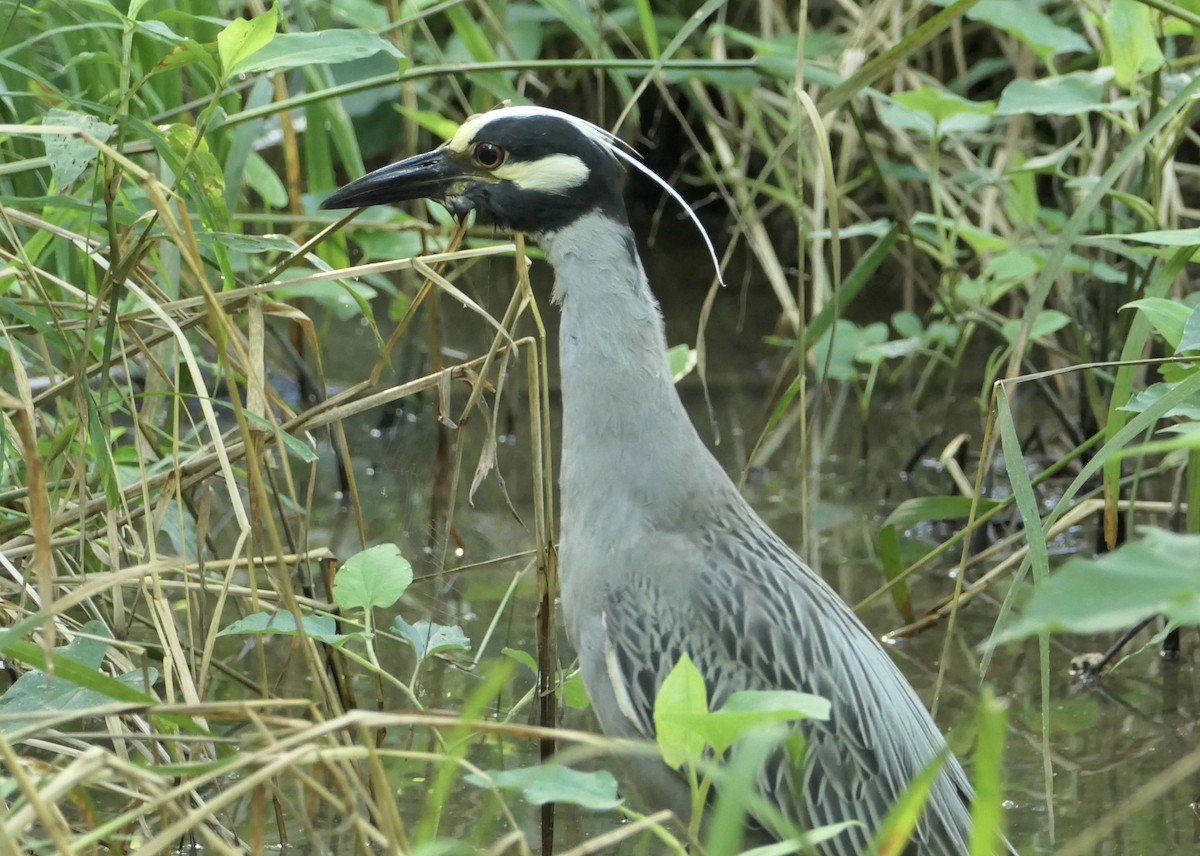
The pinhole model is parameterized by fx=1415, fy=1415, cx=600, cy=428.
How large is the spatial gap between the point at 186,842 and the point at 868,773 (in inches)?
44.7

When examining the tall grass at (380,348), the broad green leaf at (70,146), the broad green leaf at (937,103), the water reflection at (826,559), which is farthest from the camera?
the broad green leaf at (937,103)

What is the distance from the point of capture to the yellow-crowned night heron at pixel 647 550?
7.70 ft

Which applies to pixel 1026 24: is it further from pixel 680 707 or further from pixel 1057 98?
pixel 680 707

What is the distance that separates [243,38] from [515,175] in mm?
613

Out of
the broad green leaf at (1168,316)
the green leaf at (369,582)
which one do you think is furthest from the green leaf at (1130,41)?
the green leaf at (369,582)

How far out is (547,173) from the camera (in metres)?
2.47

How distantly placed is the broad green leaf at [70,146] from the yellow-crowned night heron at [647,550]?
0.53m

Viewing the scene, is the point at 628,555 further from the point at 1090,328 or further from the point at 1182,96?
the point at 1090,328

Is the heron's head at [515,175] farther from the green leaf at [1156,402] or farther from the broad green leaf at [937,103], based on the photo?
the broad green leaf at [937,103]

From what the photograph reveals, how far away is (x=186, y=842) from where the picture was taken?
234 centimetres

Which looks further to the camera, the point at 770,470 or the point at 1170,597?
the point at 770,470

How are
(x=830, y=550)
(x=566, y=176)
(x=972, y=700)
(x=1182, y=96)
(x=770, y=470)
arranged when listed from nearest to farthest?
(x=1182, y=96), (x=566, y=176), (x=972, y=700), (x=830, y=550), (x=770, y=470)

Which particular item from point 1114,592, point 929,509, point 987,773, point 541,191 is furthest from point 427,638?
point 929,509

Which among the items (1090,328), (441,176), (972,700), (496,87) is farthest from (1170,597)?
(1090,328)
